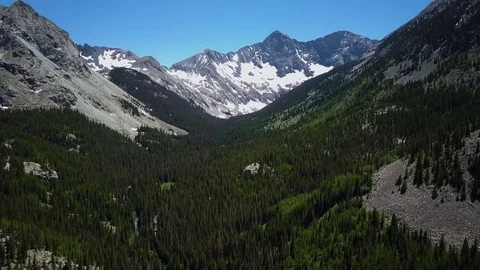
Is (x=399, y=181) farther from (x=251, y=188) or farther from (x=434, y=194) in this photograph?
(x=251, y=188)

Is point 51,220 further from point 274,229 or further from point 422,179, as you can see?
point 422,179

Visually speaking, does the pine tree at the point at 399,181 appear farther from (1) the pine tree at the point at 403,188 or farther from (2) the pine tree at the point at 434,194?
(2) the pine tree at the point at 434,194

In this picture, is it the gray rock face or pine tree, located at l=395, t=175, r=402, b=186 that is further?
the gray rock face

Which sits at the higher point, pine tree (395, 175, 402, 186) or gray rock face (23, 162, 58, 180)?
gray rock face (23, 162, 58, 180)

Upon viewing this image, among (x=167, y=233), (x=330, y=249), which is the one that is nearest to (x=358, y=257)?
(x=330, y=249)

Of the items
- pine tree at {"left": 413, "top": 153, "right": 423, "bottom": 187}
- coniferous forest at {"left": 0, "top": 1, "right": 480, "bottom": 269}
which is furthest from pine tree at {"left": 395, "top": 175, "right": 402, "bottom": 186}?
pine tree at {"left": 413, "top": 153, "right": 423, "bottom": 187}

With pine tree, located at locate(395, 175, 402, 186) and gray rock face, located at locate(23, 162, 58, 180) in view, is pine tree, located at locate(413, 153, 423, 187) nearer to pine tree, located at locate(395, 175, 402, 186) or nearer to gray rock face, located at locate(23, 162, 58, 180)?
pine tree, located at locate(395, 175, 402, 186)

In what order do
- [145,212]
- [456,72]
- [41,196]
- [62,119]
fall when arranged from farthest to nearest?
[62,119]
[456,72]
[145,212]
[41,196]

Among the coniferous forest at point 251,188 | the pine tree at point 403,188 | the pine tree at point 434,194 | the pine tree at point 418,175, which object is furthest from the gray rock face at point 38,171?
the pine tree at point 434,194
